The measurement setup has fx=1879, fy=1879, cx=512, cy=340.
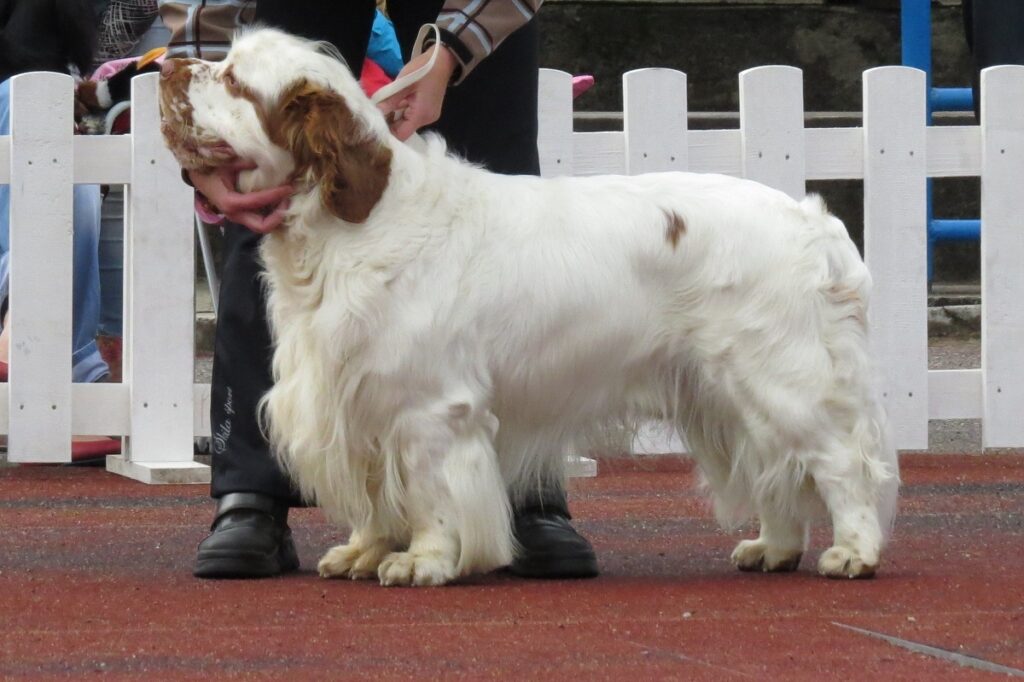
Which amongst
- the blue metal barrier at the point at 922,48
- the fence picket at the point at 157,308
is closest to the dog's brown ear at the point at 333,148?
the fence picket at the point at 157,308

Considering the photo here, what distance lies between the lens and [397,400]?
11.3 ft

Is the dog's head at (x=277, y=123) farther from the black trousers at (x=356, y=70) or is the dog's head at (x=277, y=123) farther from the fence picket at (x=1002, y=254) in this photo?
the fence picket at (x=1002, y=254)

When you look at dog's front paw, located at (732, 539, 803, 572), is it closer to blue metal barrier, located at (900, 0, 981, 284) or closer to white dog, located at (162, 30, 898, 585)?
white dog, located at (162, 30, 898, 585)

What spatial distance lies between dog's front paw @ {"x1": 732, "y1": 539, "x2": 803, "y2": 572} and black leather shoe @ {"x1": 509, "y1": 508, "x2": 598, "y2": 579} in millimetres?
303

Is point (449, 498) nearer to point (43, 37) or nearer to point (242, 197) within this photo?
point (242, 197)

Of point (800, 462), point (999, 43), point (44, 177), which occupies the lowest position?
point (800, 462)

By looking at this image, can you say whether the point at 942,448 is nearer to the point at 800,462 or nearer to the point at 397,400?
the point at 800,462

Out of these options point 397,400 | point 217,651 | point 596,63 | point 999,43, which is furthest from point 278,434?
point 596,63

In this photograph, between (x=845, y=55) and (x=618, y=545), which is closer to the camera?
(x=618, y=545)

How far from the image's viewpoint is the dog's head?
336cm

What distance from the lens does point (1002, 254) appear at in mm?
5723

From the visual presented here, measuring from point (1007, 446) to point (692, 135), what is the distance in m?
1.40

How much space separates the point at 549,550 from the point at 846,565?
575 mm

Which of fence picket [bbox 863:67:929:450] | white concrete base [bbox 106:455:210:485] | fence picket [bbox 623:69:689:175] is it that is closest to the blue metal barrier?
fence picket [bbox 863:67:929:450]
